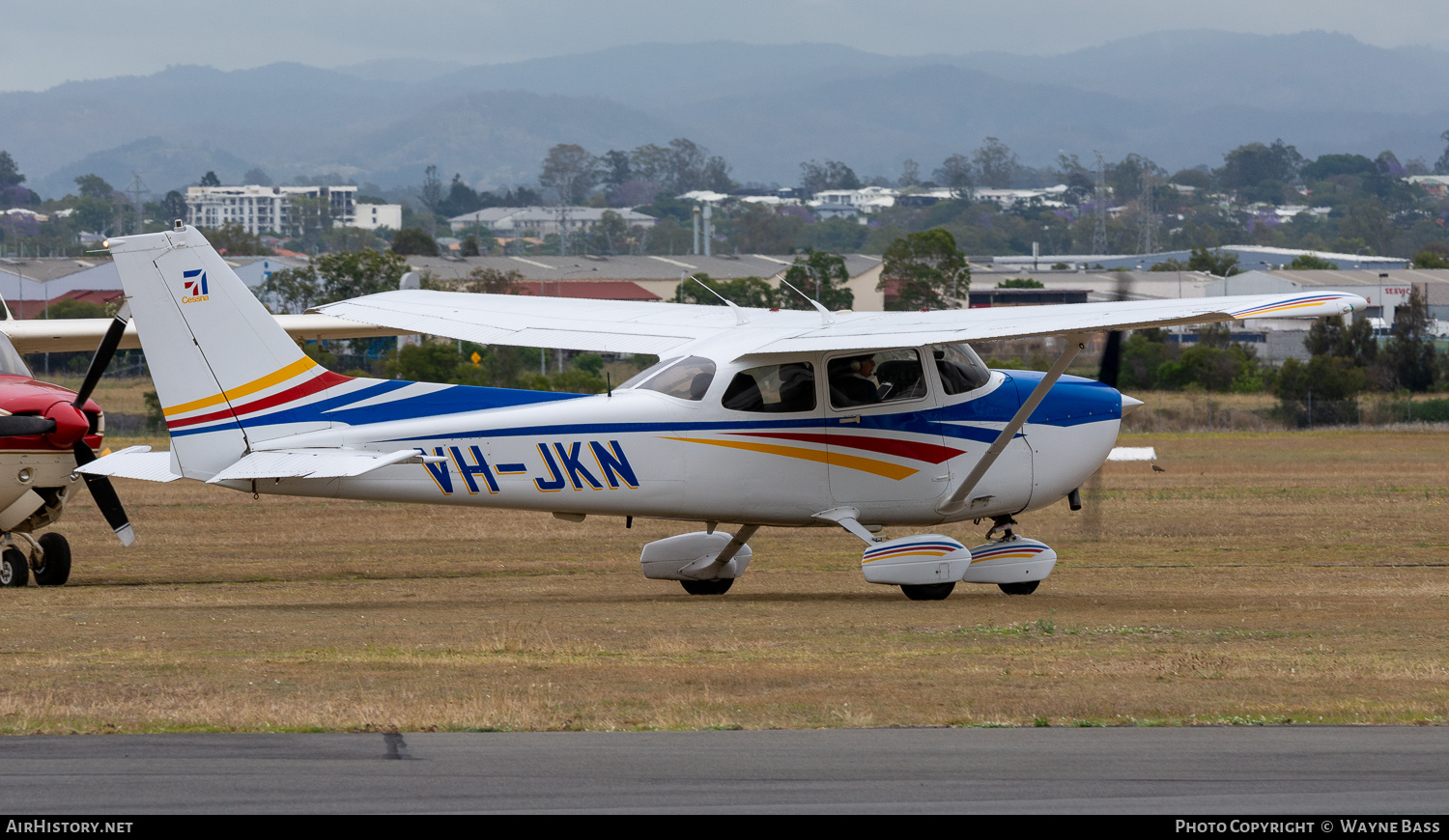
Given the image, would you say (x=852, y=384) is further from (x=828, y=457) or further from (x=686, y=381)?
(x=686, y=381)

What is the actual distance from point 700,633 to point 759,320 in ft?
15.2

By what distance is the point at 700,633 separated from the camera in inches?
450

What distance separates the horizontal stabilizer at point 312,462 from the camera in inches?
490

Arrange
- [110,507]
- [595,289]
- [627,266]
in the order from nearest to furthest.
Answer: [110,507] → [595,289] → [627,266]

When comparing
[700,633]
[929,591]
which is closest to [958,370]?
[929,591]

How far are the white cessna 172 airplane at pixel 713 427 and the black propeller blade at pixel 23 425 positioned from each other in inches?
35.5

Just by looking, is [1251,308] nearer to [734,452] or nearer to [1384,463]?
[734,452]

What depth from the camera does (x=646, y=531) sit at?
21.7 m

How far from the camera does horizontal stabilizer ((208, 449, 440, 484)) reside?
12453 mm

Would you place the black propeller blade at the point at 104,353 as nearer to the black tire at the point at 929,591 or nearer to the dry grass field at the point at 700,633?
the dry grass field at the point at 700,633

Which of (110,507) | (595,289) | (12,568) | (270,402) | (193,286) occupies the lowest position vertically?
(12,568)

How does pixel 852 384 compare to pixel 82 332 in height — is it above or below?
below

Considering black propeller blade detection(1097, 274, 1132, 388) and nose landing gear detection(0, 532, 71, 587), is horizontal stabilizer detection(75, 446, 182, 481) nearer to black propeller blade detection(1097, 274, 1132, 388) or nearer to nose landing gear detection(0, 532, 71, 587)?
nose landing gear detection(0, 532, 71, 587)

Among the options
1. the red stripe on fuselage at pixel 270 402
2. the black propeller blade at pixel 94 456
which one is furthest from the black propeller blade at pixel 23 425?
the red stripe on fuselage at pixel 270 402
